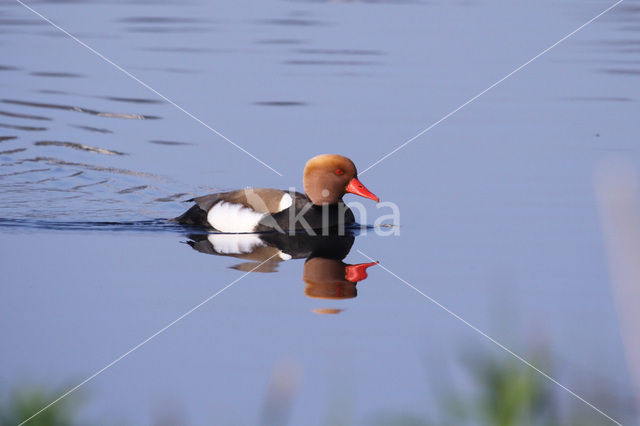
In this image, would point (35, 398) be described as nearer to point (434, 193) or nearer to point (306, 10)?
point (434, 193)

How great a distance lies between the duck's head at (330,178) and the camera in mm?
9836

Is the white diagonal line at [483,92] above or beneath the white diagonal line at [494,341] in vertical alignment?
above

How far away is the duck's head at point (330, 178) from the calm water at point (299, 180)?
50 centimetres

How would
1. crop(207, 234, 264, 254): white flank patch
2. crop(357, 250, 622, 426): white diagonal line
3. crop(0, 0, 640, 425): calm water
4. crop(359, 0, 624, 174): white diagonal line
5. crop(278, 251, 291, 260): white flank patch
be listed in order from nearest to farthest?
crop(357, 250, 622, 426): white diagonal line < crop(0, 0, 640, 425): calm water < crop(278, 251, 291, 260): white flank patch < crop(207, 234, 264, 254): white flank patch < crop(359, 0, 624, 174): white diagonal line

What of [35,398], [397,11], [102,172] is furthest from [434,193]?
[397,11]

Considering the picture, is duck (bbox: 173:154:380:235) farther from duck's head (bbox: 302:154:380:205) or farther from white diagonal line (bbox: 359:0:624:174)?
white diagonal line (bbox: 359:0:624:174)

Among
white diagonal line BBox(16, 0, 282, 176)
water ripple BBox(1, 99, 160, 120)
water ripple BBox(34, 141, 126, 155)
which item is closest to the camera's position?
white diagonal line BBox(16, 0, 282, 176)

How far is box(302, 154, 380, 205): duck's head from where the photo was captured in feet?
32.3

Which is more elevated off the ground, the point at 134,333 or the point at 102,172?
the point at 102,172

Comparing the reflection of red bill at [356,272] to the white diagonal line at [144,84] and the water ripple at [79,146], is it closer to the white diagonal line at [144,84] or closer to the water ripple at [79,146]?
the white diagonal line at [144,84]

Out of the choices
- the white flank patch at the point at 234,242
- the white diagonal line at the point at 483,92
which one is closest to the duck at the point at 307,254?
the white flank patch at the point at 234,242

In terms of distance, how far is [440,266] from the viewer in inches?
317

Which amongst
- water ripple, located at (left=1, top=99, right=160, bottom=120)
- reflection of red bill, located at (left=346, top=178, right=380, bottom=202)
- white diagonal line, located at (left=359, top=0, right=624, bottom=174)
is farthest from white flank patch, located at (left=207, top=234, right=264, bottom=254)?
water ripple, located at (left=1, top=99, right=160, bottom=120)

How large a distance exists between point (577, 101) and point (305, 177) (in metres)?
5.41
